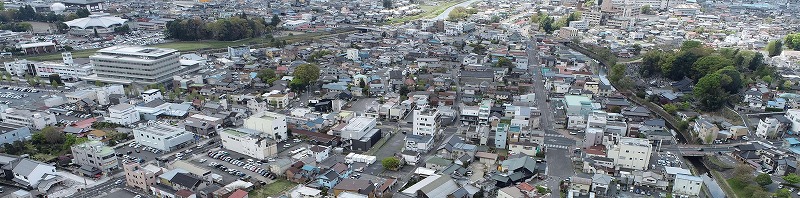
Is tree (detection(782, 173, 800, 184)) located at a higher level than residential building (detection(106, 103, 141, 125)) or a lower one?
lower

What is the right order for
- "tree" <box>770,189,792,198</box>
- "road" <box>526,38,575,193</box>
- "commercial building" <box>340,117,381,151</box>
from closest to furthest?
"tree" <box>770,189,792,198</box>
"road" <box>526,38,575,193</box>
"commercial building" <box>340,117,381,151</box>

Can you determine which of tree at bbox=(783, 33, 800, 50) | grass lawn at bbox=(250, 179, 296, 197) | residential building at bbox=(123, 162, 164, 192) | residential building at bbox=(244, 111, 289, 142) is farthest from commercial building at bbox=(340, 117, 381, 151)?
tree at bbox=(783, 33, 800, 50)

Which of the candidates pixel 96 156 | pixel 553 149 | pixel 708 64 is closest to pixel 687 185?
pixel 553 149

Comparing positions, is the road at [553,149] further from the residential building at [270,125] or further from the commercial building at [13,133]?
the commercial building at [13,133]

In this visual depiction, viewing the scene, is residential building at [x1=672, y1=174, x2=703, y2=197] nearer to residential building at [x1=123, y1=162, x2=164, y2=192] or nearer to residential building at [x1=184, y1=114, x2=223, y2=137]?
residential building at [x1=123, y1=162, x2=164, y2=192]

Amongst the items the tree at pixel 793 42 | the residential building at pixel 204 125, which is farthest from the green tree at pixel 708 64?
the residential building at pixel 204 125

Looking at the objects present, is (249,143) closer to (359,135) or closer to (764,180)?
(359,135)
